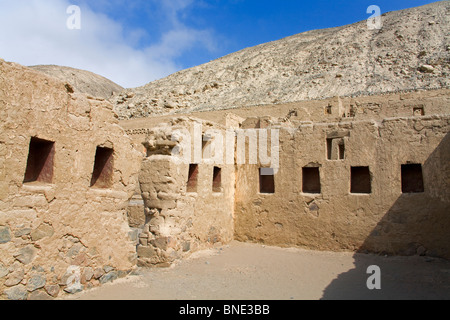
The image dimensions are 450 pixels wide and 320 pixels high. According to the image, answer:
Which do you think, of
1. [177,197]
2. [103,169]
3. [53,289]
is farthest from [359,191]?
[53,289]

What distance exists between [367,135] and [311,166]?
1.32 meters

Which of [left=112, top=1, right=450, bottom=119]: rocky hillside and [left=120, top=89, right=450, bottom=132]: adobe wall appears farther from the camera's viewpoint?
[left=112, top=1, right=450, bottom=119]: rocky hillside

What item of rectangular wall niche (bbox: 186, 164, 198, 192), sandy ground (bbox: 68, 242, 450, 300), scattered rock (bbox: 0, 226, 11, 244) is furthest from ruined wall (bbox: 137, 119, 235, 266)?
scattered rock (bbox: 0, 226, 11, 244)

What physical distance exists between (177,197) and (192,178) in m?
0.98

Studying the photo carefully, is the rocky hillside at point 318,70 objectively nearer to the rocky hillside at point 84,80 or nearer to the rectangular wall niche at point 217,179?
the rocky hillside at point 84,80

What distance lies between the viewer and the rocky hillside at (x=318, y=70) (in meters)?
29.3

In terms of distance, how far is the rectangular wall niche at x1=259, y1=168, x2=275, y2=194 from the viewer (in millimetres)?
8633

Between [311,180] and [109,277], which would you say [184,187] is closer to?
[109,277]

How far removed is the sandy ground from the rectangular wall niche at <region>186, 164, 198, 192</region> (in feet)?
4.24

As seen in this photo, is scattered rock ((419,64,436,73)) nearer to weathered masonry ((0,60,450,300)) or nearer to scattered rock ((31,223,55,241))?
weathered masonry ((0,60,450,300))

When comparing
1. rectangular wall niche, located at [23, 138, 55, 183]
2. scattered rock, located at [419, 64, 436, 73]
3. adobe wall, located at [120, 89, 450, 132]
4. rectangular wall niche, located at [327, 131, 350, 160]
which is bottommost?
rectangular wall niche, located at [23, 138, 55, 183]

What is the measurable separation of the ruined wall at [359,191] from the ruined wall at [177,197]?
140cm

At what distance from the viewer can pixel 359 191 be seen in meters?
7.82
